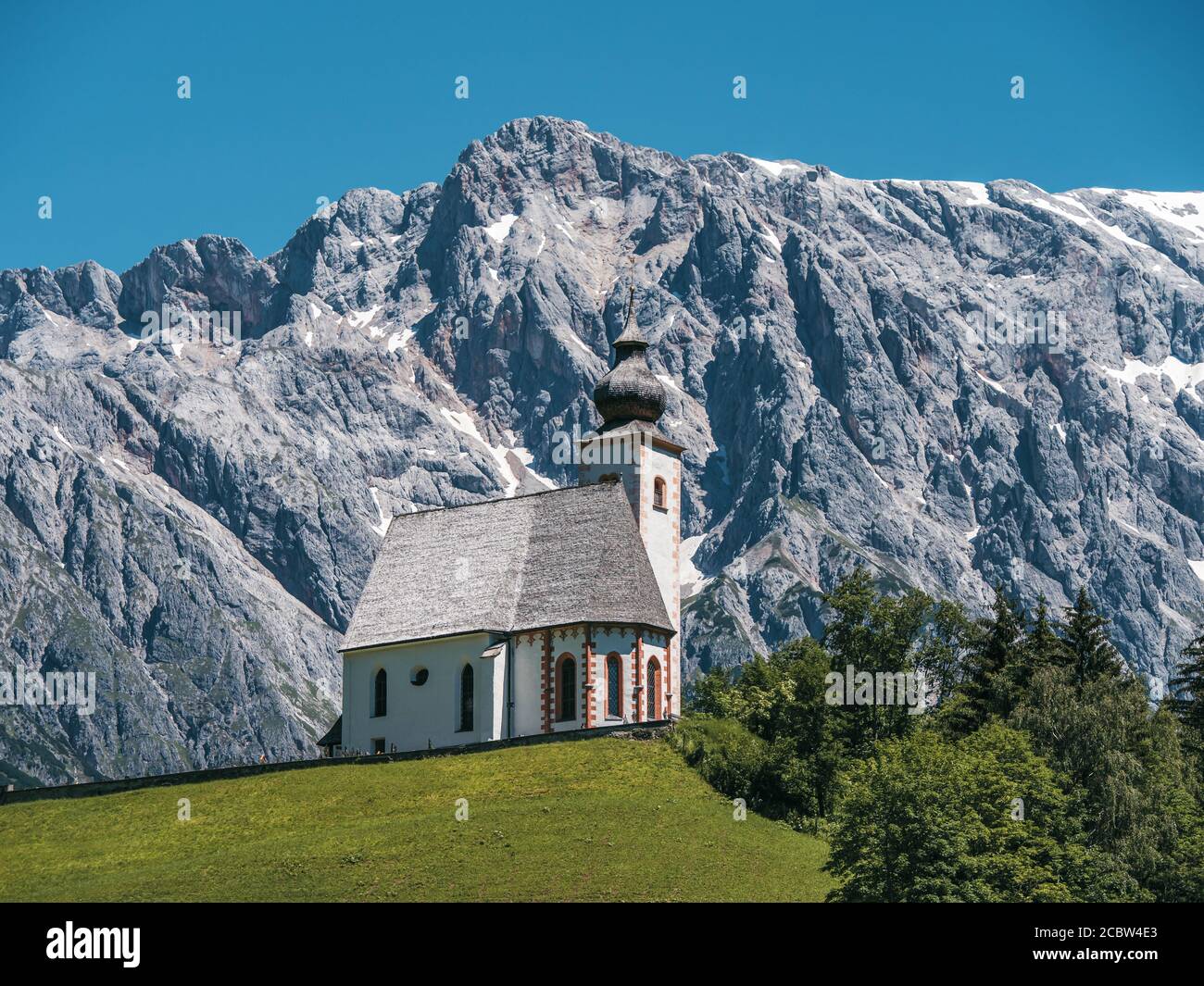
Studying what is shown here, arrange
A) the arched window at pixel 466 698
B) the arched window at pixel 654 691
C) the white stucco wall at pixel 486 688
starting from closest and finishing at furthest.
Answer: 1. the white stucco wall at pixel 486 688
2. the arched window at pixel 654 691
3. the arched window at pixel 466 698

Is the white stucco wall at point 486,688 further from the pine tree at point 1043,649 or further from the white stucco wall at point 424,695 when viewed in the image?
the pine tree at point 1043,649

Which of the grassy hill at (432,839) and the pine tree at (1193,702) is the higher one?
the pine tree at (1193,702)

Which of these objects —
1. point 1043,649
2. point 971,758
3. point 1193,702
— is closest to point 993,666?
point 1043,649

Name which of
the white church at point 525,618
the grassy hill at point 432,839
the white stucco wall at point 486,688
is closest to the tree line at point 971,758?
the grassy hill at point 432,839

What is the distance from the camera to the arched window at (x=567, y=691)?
89.1 m

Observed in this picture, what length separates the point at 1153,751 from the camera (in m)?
76.6

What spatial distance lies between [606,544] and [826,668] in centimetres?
1325

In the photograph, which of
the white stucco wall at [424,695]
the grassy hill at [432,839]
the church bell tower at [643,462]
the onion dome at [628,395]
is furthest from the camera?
the onion dome at [628,395]

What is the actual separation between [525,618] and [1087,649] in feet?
92.7

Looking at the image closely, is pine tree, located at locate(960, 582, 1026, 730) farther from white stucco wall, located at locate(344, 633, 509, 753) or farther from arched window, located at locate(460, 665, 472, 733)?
arched window, located at locate(460, 665, 472, 733)

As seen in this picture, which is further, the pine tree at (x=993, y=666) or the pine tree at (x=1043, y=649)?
the pine tree at (x=1043, y=649)

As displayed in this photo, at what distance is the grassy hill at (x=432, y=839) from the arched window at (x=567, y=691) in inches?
267
